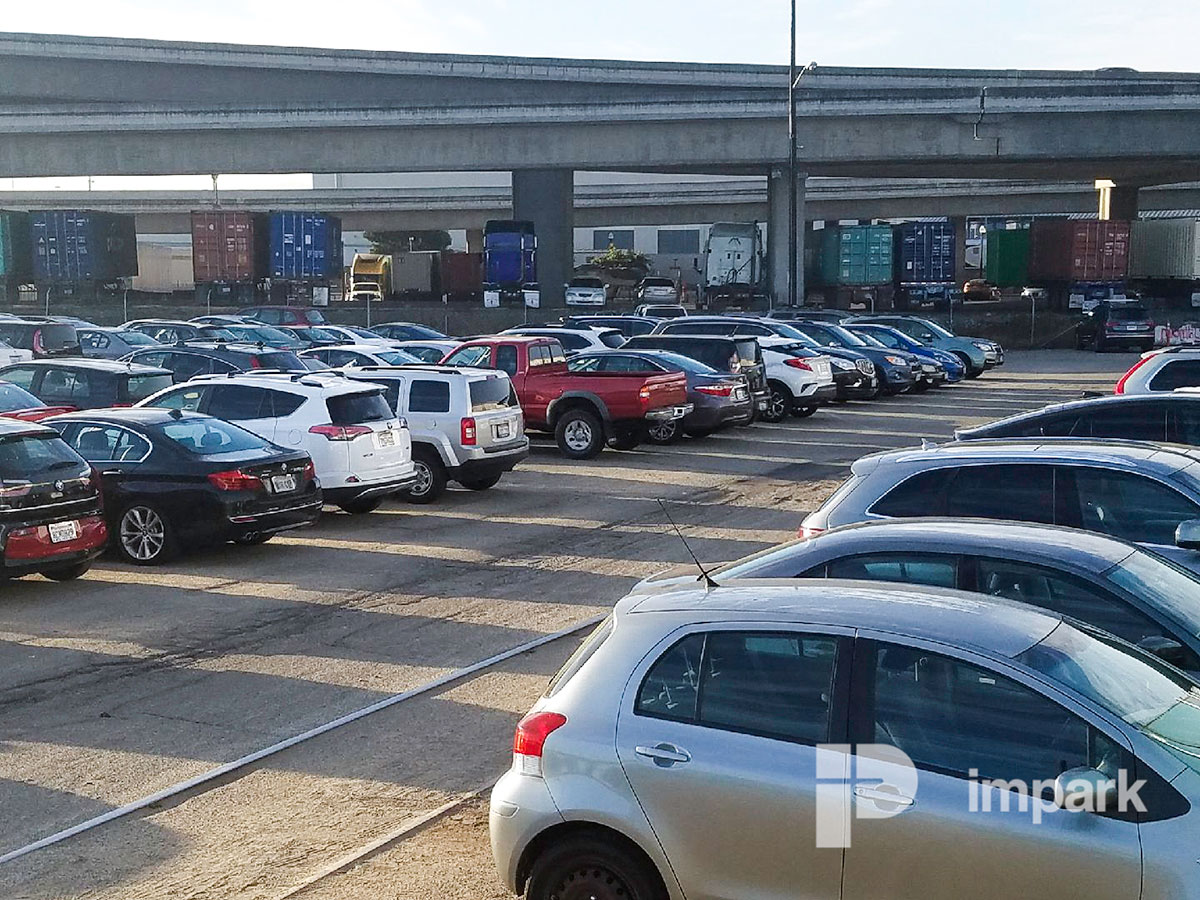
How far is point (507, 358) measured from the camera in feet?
76.0

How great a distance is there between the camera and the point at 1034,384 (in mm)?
36812

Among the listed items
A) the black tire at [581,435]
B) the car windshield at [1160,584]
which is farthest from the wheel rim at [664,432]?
the car windshield at [1160,584]

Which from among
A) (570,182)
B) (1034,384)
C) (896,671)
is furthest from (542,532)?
(570,182)

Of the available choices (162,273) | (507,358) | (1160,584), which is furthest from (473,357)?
(162,273)

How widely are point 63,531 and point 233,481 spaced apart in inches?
74.3

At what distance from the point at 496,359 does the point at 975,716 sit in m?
18.5

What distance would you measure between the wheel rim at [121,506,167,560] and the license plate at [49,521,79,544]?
141cm

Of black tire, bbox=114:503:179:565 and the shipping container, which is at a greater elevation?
the shipping container

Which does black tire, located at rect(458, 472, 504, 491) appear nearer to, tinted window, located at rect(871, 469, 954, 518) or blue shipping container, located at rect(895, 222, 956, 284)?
tinted window, located at rect(871, 469, 954, 518)

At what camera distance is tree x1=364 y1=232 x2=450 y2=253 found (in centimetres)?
10894

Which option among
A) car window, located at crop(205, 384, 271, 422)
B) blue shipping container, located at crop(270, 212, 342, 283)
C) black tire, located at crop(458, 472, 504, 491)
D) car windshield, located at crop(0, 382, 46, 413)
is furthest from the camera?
blue shipping container, located at crop(270, 212, 342, 283)

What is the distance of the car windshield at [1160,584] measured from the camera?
260 inches

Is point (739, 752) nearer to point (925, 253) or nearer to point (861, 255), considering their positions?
point (925, 253)

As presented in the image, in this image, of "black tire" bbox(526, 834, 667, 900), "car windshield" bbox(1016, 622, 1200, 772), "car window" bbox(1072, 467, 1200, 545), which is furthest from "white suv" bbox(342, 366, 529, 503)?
"car windshield" bbox(1016, 622, 1200, 772)
